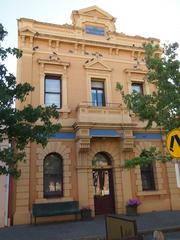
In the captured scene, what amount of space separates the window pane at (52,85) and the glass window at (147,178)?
22.5 ft

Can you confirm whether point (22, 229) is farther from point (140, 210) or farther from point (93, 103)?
point (93, 103)

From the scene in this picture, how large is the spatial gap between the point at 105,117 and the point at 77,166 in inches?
121

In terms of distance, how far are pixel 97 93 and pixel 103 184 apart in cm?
544

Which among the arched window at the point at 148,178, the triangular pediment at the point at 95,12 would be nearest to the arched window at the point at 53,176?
the arched window at the point at 148,178

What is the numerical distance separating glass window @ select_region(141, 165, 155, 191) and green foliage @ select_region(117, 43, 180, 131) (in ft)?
18.2

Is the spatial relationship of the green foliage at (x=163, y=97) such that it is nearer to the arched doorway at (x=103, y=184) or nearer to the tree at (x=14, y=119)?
the tree at (x=14, y=119)

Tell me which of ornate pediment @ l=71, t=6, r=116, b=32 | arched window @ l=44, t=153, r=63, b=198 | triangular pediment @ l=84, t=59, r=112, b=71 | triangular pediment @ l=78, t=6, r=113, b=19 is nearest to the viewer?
arched window @ l=44, t=153, r=63, b=198

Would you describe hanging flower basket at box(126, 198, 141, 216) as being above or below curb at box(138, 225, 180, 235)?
above

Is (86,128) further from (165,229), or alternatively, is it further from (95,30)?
(95,30)

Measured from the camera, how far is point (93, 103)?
16.1 meters

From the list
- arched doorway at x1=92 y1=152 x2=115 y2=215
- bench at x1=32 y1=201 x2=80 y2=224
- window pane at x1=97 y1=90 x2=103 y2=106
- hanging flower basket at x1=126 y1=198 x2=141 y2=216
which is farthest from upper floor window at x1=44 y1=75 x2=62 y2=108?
hanging flower basket at x1=126 y1=198 x2=141 y2=216

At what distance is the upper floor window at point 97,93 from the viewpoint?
16.3m

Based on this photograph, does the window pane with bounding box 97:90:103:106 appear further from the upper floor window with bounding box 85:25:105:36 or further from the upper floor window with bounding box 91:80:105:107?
the upper floor window with bounding box 85:25:105:36

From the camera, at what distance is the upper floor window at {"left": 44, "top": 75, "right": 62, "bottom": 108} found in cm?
1542
